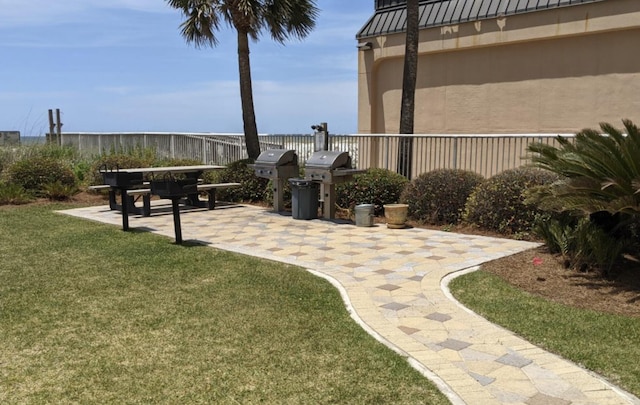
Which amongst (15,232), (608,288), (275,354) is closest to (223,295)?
(275,354)

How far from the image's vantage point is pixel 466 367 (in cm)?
412

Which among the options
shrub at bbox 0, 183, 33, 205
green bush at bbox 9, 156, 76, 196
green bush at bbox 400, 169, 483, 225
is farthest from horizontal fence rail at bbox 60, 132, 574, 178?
shrub at bbox 0, 183, 33, 205

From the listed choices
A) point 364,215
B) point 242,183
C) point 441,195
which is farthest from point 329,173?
point 242,183

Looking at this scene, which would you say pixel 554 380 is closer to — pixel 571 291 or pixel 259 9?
pixel 571 291

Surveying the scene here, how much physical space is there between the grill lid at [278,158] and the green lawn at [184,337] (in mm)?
4021

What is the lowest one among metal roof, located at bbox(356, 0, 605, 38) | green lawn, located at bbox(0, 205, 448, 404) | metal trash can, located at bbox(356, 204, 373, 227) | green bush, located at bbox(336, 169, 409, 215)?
green lawn, located at bbox(0, 205, 448, 404)

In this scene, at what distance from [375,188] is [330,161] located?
1318 millimetres

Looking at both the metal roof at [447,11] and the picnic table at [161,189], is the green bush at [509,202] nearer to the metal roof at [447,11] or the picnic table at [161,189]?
the picnic table at [161,189]

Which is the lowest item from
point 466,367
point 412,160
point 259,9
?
point 466,367

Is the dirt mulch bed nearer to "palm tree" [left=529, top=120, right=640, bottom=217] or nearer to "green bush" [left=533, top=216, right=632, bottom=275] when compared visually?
"green bush" [left=533, top=216, right=632, bottom=275]

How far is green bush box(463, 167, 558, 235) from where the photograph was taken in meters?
8.95

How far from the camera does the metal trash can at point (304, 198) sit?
11000 mm

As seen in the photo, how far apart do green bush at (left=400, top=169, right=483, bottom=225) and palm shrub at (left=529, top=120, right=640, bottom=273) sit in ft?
9.46

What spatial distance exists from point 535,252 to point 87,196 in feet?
38.0
